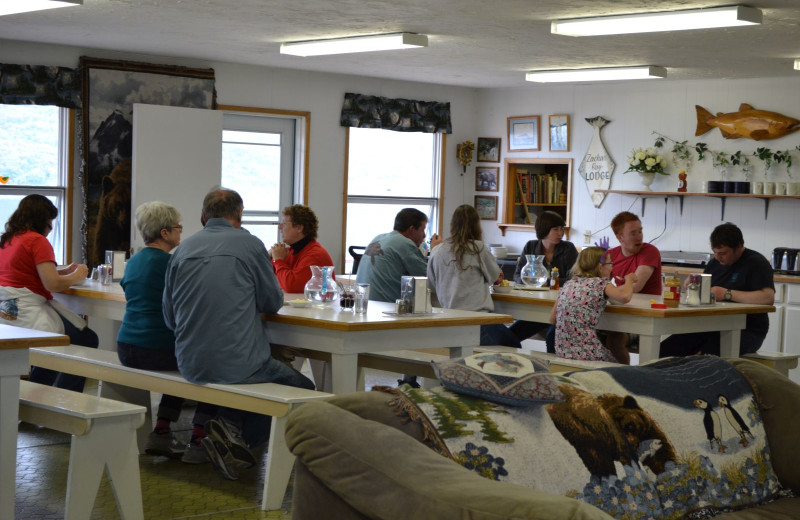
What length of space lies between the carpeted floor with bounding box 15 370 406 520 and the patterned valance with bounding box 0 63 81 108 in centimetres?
355

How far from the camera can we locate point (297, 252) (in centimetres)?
583

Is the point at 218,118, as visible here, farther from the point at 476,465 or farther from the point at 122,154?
the point at 476,465

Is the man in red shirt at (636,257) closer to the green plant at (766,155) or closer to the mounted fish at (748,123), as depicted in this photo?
the green plant at (766,155)

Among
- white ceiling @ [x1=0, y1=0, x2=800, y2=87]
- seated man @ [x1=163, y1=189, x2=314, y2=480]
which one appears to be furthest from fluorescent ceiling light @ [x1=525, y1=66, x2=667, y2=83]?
seated man @ [x1=163, y1=189, x2=314, y2=480]

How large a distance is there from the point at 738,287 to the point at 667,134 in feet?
11.2

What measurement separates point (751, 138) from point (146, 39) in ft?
16.5

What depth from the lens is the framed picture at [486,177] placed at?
10.6m

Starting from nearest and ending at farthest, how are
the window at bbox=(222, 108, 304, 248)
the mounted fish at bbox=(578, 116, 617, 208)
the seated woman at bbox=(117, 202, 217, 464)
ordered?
the seated woman at bbox=(117, 202, 217, 464), the window at bbox=(222, 108, 304, 248), the mounted fish at bbox=(578, 116, 617, 208)

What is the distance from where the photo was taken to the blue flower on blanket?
2.56m

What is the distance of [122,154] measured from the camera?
8320 mm

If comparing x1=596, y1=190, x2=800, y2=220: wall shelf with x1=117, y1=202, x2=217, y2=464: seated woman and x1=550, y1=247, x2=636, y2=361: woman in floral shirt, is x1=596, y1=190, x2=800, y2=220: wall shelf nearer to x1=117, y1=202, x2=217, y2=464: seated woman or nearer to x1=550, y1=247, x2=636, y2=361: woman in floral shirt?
x1=550, y1=247, x2=636, y2=361: woman in floral shirt

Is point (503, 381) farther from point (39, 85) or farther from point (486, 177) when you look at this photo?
point (486, 177)

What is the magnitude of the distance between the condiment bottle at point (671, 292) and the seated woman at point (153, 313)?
7.94 ft

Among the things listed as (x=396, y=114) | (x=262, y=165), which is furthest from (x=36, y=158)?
(x=396, y=114)
